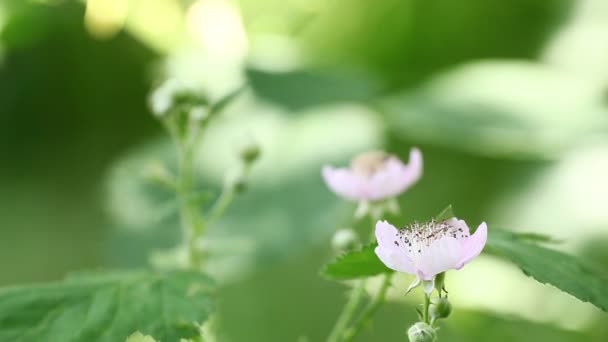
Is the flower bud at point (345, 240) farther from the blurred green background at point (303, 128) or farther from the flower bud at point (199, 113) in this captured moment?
the blurred green background at point (303, 128)

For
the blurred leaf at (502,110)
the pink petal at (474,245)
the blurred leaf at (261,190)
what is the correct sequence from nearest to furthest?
the pink petal at (474,245) < the blurred leaf at (261,190) < the blurred leaf at (502,110)

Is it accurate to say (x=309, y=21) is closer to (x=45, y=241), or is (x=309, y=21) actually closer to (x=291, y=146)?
(x=291, y=146)

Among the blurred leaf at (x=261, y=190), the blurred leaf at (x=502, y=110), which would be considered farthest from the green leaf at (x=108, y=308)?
the blurred leaf at (x=502, y=110)

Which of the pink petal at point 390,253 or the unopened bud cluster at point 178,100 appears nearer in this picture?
the pink petal at point 390,253

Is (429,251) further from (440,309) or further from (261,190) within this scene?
(261,190)

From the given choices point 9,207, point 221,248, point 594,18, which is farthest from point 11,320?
point 594,18

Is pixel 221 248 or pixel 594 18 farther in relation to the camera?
pixel 594 18
